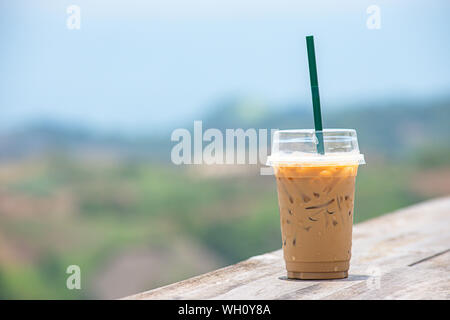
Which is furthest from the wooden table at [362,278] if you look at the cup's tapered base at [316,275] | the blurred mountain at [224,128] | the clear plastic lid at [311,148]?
the blurred mountain at [224,128]

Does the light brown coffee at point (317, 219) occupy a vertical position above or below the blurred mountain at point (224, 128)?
below

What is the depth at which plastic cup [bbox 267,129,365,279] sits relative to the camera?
1260 mm

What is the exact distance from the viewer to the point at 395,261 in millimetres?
1430

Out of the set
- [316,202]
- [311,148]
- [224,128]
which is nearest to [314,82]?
[311,148]

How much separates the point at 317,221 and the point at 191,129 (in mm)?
7164

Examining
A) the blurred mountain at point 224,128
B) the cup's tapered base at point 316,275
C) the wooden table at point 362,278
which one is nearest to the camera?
the wooden table at point 362,278

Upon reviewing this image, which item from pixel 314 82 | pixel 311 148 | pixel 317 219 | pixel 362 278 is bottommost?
pixel 362 278

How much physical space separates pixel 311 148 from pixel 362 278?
0.89ft

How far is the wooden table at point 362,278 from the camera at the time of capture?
1.11 metres

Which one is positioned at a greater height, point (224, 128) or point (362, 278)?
point (224, 128)

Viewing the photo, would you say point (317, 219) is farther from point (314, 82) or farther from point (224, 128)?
point (224, 128)

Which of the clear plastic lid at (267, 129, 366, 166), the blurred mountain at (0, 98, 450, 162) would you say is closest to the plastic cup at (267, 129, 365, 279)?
the clear plastic lid at (267, 129, 366, 166)

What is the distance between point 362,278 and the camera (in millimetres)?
1252

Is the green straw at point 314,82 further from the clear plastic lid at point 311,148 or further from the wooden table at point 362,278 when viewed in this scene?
the wooden table at point 362,278
